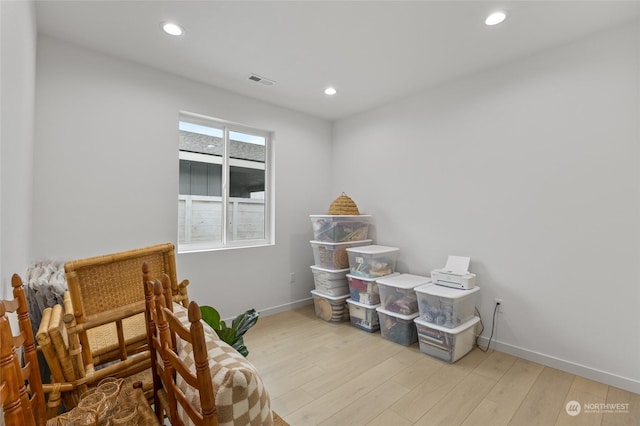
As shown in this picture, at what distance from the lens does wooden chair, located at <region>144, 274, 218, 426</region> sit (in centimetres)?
78

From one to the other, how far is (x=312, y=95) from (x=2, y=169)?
2766mm

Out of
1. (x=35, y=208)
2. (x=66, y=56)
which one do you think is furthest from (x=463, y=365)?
(x=66, y=56)

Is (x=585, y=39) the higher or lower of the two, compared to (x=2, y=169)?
higher

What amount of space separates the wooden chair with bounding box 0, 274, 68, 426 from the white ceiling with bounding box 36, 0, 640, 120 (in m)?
1.93

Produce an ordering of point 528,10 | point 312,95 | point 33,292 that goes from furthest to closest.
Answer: point 312,95 < point 528,10 < point 33,292

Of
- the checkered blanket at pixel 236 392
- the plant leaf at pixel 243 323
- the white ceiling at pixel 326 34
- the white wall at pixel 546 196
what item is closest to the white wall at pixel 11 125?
the white ceiling at pixel 326 34

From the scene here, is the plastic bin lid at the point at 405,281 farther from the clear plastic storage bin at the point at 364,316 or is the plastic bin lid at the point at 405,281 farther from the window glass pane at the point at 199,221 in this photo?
the window glass pane at the point at 199,221

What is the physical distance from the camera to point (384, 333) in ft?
9.63

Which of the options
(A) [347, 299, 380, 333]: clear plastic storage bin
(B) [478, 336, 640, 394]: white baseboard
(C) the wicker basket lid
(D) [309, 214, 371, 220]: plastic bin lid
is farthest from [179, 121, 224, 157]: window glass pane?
(B) [478, 336, 640, 394]: white baseboard

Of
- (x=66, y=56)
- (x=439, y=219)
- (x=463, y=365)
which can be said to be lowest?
(x=463, y=365)

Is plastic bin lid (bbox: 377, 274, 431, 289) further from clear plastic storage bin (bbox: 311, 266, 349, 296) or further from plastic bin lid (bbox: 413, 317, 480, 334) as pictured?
clear plastic storage bin (bbox: 311, 266, 349, 296)

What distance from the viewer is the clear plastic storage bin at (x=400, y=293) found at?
→ 2779 mm

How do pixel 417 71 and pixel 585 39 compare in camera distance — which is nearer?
pixel 585 39

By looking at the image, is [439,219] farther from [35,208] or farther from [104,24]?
[35,208]
